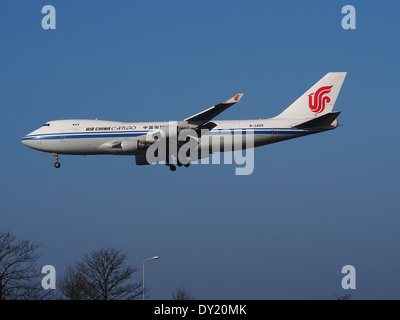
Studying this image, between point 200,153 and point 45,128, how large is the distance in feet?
46.4

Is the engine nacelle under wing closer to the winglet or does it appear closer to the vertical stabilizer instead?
the winglet

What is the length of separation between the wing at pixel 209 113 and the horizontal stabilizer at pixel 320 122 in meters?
7.26

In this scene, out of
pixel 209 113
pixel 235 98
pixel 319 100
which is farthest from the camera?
pixel 319 100

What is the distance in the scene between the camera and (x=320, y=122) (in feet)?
190

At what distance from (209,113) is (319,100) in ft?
46.9

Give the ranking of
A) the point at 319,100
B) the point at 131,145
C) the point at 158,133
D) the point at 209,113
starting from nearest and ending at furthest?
the point at 209,113 → the point at 131,145 → the point at 158,133 → the point at 319,100

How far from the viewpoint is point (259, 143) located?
197ft

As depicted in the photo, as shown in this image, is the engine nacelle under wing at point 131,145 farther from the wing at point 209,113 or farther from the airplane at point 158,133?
the wing at point 209,113

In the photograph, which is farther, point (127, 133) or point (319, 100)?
point (319, 100)

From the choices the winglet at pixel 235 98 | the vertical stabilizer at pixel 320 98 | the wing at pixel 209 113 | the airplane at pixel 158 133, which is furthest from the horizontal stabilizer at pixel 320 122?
the winglet at pixel 235 98

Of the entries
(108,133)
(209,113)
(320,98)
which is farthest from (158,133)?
(320,98)

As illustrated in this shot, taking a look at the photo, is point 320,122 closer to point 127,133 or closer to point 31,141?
point 127,133

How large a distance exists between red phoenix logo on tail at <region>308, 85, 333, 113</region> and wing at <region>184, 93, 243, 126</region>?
1279 centimetres
